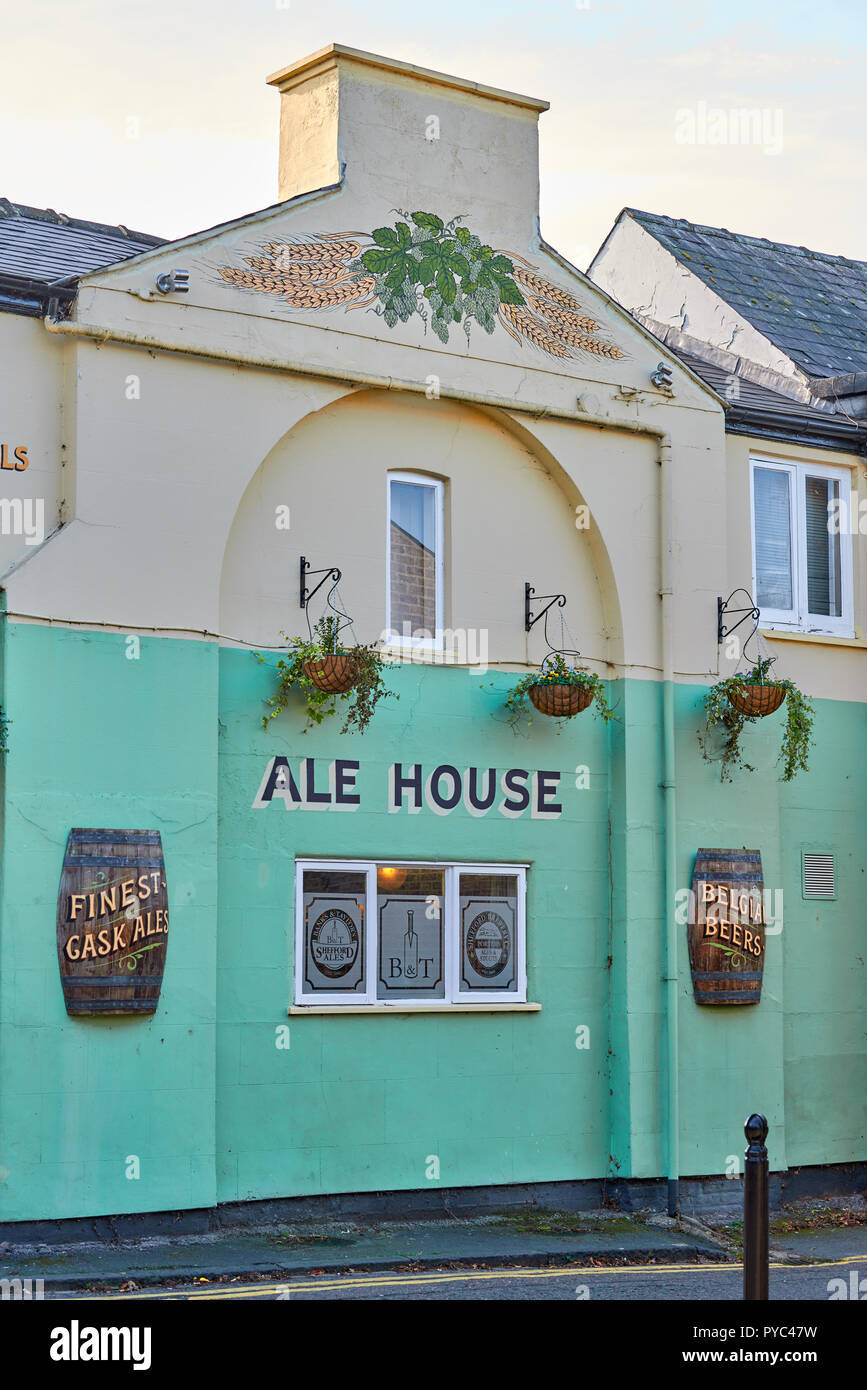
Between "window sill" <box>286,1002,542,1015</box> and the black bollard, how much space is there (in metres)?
4.82

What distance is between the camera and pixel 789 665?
15.5 metres

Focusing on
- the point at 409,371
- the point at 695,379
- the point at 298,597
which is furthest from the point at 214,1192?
the point at 695,379

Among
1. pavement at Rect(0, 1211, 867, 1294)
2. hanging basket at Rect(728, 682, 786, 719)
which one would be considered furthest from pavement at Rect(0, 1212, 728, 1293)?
hanging basket at Rect(728, 682, 786, 719)

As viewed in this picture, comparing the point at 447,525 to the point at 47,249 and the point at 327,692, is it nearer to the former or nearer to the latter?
the point at 327,692

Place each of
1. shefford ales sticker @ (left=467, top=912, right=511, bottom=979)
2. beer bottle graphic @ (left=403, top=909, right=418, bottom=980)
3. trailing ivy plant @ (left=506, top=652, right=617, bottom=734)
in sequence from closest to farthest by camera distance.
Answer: beer bottle graphic @ (left=403, top=909, right=418, bottom=980) → trailing ivy plant @ (left=506, top=652, right=617, bottom=734) → shefford ales sticker @ (left=467, top=912, right=511, bottom=979)

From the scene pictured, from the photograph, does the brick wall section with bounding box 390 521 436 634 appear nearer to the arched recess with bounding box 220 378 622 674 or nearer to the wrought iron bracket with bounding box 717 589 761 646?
the arched recess with bounding box 220 378 622 674

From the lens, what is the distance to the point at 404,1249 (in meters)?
11.9

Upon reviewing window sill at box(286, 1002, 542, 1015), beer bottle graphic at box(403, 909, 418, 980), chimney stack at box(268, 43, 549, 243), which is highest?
chimney stack at box(268, 43, 549, 243)

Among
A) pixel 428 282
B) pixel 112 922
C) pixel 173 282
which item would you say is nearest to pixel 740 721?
pixel 428 282

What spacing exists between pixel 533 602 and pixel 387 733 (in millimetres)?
1740

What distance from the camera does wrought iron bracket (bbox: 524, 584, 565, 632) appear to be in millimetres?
14141

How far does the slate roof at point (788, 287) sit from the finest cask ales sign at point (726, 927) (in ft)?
16.6

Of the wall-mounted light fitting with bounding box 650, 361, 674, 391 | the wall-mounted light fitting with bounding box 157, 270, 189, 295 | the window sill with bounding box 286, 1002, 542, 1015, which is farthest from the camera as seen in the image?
the wall-mounted light fitting with bounding box 650, 361, 674, 391
